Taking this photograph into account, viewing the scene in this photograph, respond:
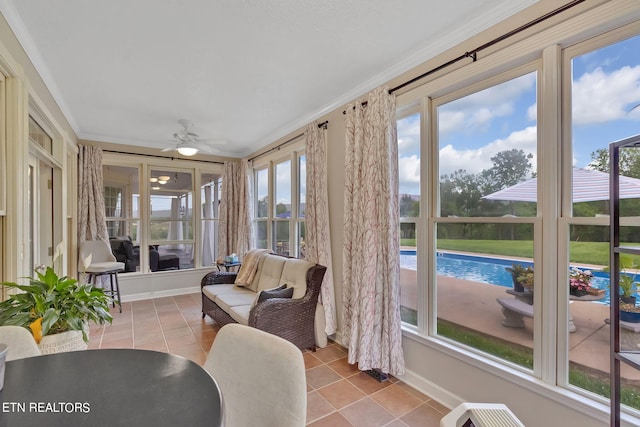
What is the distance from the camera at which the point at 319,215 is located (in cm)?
326

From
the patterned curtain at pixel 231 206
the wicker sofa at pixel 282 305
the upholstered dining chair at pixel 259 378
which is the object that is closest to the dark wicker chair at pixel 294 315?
the wicker sofa at pixel 282 305

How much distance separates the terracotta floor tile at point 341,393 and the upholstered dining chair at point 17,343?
5.86 ft

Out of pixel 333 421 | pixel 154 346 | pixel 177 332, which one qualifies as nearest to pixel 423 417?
pixel 333 421

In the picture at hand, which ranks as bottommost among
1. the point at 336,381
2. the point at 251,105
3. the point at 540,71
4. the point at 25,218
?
the point at 336,381

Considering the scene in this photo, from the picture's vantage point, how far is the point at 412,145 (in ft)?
8.45

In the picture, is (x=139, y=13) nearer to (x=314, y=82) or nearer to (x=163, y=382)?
(x=314, y=82)

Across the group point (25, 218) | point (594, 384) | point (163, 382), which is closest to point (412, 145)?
point (594, 384)

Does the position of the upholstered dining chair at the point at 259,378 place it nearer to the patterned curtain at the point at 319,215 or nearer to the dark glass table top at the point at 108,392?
the dark glass table top at the point at 108,392

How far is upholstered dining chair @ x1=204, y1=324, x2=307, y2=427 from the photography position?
968 mm

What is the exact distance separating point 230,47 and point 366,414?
2.87 meters

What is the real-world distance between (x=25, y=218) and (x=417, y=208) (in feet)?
9.66

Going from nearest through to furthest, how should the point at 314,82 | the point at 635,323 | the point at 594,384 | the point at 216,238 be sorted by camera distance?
the point at 635,323 < the point at 594,384 < the point at 314,82 < the point at 216,238

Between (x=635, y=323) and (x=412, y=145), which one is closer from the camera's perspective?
(x=635, y=323)

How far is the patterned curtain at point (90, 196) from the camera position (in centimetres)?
434
